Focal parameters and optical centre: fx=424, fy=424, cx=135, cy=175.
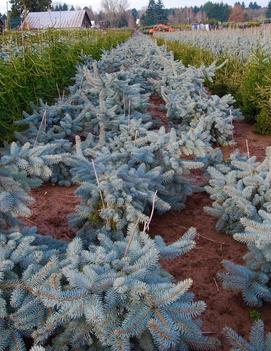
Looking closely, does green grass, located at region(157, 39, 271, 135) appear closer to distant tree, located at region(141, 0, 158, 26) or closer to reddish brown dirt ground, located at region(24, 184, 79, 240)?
reddish brown dirt ground, located at region(24, 184, 79, 240)

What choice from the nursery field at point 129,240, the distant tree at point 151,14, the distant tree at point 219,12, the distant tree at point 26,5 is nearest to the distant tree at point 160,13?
the distant tree at point 151,14

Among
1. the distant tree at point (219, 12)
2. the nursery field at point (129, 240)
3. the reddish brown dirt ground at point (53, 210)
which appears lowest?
the reddish brown dirt ground at point (53, 210)

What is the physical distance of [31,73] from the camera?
20.1ft

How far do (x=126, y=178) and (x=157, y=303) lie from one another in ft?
5.31

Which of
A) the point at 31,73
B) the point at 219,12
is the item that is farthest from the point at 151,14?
the point at 31,73

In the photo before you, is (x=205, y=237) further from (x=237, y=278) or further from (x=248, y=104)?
(x=248, y=104)

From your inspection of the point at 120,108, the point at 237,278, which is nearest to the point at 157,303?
the point at 237,278

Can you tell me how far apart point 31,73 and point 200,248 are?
3.99 metres

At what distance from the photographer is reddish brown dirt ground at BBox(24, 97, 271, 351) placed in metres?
2.60

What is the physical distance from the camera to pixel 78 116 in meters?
5.48

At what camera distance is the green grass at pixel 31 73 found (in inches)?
210

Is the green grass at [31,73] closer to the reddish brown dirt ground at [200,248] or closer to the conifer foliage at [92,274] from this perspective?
the reddish brown dirt ground at [200,248]

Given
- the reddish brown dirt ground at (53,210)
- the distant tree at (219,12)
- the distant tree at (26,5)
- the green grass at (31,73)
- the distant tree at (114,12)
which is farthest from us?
the distant tree at (219,12)

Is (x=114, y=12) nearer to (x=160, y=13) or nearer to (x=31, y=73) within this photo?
(x=160, y=13)
